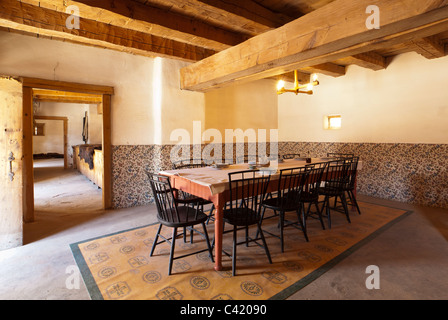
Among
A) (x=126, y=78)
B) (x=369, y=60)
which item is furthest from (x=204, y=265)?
(x=369, y=60)

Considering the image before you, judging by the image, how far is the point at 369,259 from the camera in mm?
2312

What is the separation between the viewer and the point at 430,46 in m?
3.46

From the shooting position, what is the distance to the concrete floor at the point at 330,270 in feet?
6.04

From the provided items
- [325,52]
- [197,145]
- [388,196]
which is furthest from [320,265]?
[388,196]

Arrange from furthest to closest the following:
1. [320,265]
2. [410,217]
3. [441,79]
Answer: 1. [441,79]
2. [410,217]
3. [320,265]

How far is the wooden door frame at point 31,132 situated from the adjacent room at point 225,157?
0.02 metres

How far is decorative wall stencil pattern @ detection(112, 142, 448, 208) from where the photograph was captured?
13.1 ft

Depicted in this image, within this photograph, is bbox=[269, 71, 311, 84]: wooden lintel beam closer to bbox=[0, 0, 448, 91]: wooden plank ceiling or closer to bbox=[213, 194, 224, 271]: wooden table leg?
bbox=[0, 0, 448, 91]: wooden plank ceiling

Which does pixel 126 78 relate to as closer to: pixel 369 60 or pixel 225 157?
pixel 225 157

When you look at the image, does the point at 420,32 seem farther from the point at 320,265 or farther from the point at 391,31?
the point at 320,265

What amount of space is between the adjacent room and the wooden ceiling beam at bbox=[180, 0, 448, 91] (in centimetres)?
1

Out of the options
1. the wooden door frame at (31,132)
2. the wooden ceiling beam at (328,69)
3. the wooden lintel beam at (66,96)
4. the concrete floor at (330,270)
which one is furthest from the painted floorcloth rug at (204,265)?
the wooden lintel beam at (66,96)

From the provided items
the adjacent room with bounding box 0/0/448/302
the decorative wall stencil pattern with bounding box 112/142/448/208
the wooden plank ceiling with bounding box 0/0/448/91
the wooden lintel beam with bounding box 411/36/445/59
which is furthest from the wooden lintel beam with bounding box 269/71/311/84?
the wooden plank ceiling with bounding box 0/0/448/91
